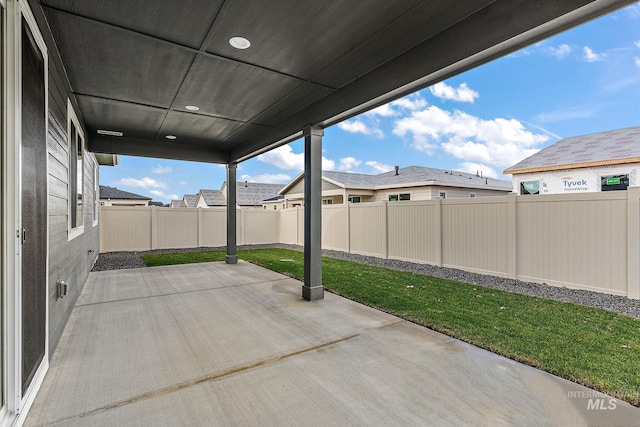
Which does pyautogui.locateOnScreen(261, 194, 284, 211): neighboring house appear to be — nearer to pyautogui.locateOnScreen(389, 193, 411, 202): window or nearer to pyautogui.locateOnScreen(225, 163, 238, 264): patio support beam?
pyautogui.locateOnScreen(389, 193, 411, 202): window

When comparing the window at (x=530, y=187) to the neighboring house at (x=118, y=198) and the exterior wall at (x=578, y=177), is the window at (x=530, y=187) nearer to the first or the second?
the exterior wall at (x=578, y=177)

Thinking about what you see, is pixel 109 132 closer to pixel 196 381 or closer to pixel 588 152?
pixel 196 381

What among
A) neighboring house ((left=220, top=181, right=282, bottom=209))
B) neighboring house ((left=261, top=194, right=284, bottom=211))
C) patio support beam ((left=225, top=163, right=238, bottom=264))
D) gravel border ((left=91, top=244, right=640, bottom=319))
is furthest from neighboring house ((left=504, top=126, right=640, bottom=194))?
neighboring house ((left=220, top=181, right=282, bottom=209))

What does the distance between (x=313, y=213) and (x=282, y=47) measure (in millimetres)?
2404

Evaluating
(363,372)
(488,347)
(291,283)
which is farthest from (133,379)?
(291,283)

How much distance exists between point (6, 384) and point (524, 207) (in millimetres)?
6745

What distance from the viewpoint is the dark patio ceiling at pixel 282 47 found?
2354 mm

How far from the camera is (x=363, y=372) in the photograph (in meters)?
2.53

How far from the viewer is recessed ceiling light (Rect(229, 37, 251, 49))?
284cm

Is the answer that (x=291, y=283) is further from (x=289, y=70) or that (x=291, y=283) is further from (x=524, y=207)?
(x=524, y=207)

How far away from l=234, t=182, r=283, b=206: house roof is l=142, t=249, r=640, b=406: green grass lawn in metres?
19.8

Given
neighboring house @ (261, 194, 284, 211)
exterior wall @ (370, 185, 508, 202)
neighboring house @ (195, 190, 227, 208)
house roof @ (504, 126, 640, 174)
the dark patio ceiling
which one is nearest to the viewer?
the dark patio ceiling

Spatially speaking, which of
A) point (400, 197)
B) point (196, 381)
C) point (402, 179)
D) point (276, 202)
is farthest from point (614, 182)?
point (276, 202)

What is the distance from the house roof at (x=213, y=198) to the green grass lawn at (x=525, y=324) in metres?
20.6
